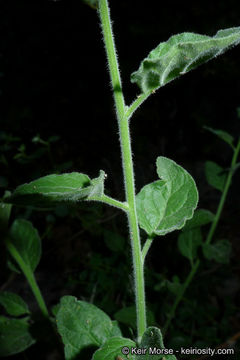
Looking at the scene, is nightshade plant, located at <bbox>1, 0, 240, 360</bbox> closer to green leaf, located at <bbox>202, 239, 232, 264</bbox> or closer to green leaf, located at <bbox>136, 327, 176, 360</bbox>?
green leaf, located at <bbox>136, 327, 176, 360</bbox>

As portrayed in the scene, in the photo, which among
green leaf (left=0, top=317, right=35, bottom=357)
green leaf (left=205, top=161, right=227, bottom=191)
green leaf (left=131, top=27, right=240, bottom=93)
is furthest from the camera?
green leaf (left=205, top=161, right=227, bottom=191)

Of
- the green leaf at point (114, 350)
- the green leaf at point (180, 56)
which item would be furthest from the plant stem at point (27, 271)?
the green leaf at point (180, 56)

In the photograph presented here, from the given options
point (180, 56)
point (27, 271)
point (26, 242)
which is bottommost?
point (27, 271)

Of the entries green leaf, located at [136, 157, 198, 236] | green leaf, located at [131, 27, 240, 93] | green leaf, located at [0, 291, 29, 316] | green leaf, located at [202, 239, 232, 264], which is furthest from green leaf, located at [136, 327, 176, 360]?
green leaf, located at [202, 239, 232, 264]

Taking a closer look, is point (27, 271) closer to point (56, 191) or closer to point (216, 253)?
point (56, 191)

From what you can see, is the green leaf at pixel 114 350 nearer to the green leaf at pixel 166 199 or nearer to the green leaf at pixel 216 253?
the green leaf at pixel 166 199

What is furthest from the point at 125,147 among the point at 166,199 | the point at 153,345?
the point at 153,345

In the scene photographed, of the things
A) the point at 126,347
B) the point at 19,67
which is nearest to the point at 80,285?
the point at 126,347

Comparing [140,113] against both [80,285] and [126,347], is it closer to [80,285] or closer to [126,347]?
[80,285]

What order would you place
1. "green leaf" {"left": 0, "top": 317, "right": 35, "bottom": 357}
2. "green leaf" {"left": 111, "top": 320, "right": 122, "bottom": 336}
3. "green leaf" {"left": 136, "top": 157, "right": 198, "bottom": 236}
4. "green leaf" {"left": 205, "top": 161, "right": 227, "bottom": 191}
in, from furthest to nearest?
"green leaf" {"left": 205, "top": 161, "right": 227, "bottom": 191} → "green leaf" {"left": 0, "top": 317, "right": 35, "bottom": 357} → "green leaf" {"left": 111, "top": 320, "right": 122, "bottom": 336} → "green leaf" {"left": 136, "top": 157, "right": 198, "bottom": 236}
